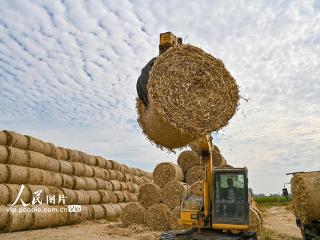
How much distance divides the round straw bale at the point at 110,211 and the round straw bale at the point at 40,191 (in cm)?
A: 388

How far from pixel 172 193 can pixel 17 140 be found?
5.05 m

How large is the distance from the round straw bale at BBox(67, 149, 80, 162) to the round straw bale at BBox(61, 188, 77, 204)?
1.53 meters

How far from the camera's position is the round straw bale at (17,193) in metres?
11.5

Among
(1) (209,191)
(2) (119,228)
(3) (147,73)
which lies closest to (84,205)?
(2) (119,228)

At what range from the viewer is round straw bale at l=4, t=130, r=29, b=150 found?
12352 mm

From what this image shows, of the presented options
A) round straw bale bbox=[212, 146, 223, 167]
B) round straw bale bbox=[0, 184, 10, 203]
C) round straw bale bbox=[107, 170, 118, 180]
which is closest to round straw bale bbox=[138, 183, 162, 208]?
round straw bale bbox=[212, 146, 223, 167]

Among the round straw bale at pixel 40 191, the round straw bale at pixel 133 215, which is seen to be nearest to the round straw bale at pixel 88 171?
the round straw bale at pixel 40 191

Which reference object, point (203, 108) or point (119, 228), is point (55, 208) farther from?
point (203, 108)

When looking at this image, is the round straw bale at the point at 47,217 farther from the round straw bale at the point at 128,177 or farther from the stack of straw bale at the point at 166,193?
the round straw bale at the point at 128,177

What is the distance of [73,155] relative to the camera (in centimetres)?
1628

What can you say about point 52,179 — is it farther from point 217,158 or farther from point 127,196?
point 127,196

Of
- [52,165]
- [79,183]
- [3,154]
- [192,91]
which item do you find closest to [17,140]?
[3,154]

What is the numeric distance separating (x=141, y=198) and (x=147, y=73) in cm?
726

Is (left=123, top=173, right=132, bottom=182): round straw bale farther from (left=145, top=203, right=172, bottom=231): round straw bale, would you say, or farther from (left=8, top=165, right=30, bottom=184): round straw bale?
(left=8, top=165, right=30, bottom=184): round straw bale
